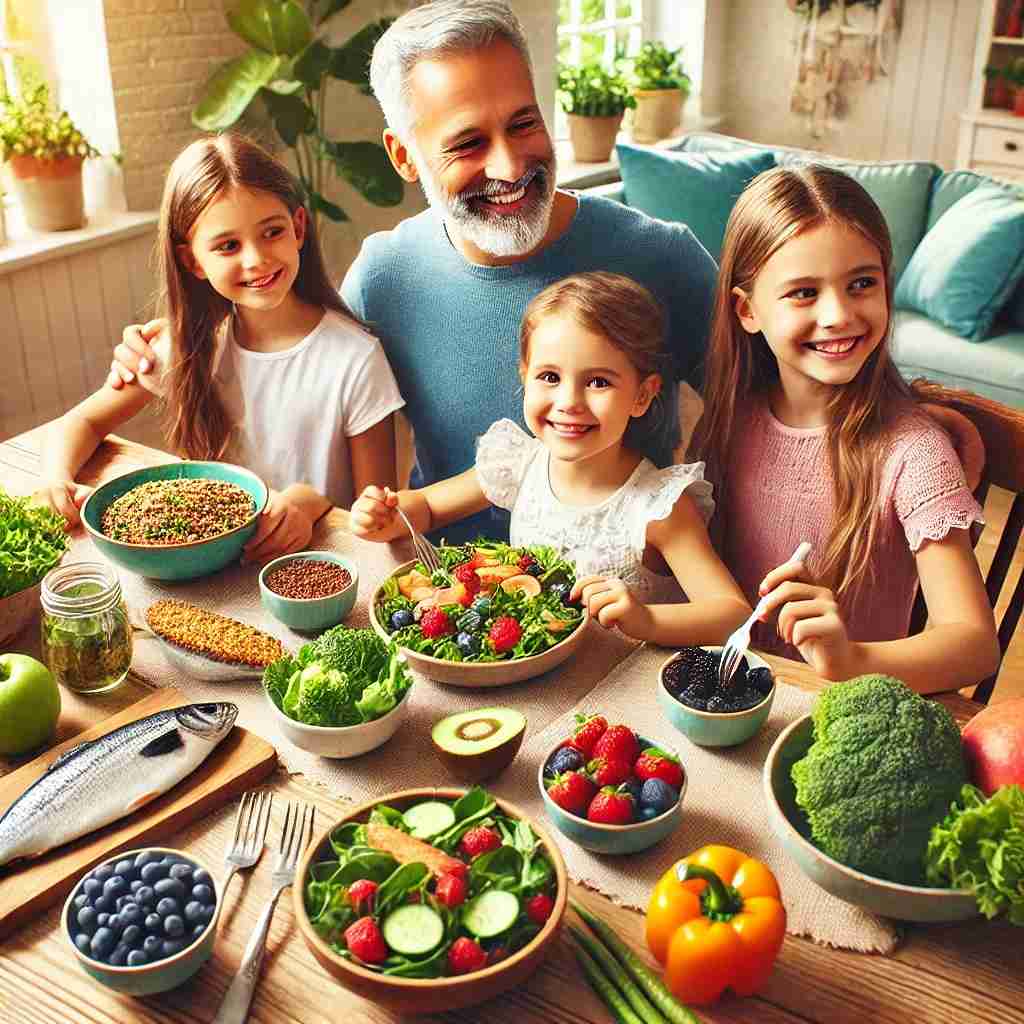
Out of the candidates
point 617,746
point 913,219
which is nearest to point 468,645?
point 617,746

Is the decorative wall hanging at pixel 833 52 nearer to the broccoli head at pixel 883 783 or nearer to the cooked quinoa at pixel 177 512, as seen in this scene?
the cooked quinoa at pixel 177 512

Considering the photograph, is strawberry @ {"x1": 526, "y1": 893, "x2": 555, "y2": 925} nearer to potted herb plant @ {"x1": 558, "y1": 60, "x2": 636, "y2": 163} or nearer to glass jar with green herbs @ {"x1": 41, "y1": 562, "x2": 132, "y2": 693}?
glass jar with green herbs @ {"x1": 41, "y1": 562, "x2": 132, "y2": 693}

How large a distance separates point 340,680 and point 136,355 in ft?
3.48

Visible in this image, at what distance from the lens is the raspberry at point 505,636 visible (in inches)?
54.9

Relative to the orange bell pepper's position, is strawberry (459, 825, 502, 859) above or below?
above

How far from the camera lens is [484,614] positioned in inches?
57.0

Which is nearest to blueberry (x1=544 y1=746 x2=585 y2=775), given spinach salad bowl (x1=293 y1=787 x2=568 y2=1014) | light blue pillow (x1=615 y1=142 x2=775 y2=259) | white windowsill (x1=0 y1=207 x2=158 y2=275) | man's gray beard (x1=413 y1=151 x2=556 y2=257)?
spinach salad bowl (x1=293 y1=787 x2=568 y2=1014)

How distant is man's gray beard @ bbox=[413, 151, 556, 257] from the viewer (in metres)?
1.86

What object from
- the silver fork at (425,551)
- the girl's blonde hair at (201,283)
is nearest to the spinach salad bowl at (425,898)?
the silver fork at (425,551)

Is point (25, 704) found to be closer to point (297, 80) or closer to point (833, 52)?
point (297, 80)

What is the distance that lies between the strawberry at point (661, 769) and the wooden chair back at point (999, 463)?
74cm

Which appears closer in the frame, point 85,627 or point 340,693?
point 340,693

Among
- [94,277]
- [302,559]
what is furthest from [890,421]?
[94,277]

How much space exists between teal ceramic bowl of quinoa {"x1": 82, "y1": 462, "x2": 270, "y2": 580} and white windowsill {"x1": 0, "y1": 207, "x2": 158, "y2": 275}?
195cm
